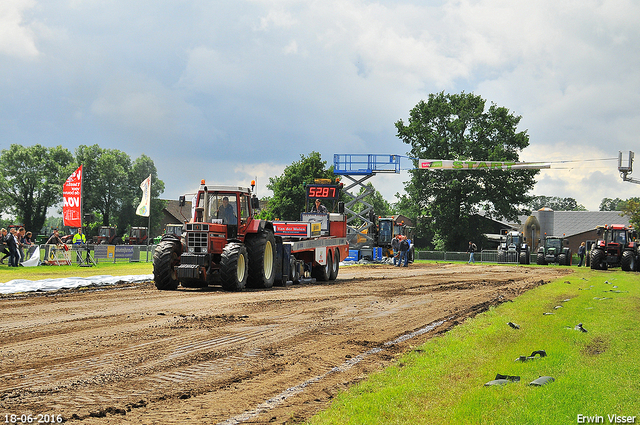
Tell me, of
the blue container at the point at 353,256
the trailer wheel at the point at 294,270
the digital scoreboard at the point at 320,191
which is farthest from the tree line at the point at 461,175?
the trailer wheel at the point at 294,270

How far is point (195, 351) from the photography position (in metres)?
7.46

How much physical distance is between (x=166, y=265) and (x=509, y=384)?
456 inches

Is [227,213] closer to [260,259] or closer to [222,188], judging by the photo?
[222,188]

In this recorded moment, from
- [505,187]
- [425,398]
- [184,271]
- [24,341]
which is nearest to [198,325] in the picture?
[24,341]

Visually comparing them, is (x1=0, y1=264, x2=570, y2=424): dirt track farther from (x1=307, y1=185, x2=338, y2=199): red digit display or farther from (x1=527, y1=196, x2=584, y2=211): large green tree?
(x1=527, y1=196, x2=584, y2=211): large green tree

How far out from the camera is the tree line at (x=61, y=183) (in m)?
78.7

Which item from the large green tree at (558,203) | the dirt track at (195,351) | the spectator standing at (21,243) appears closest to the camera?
the dirt track at (195,351)

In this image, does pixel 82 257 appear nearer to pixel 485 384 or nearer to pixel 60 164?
pixel 485 384

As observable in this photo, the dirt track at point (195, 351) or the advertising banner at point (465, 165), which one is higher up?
the advertising banner at point (465, 165)

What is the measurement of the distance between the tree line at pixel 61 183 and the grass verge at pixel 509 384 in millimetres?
74923

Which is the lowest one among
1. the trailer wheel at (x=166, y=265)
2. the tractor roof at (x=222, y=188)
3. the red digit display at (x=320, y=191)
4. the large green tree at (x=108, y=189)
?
the trailer wheel at (x=166, y=265)

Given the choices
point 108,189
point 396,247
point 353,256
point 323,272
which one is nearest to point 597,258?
point 396,247

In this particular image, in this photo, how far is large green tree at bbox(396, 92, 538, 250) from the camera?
58.3 metres

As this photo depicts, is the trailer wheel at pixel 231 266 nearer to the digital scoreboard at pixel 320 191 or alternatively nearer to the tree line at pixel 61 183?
the digital scoreboard at pixel 320 191
